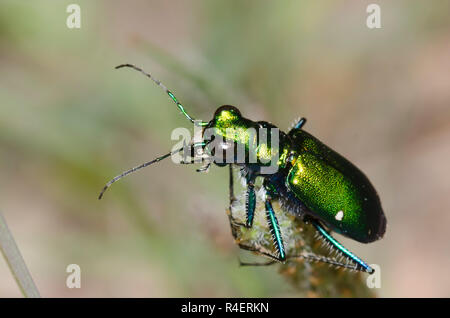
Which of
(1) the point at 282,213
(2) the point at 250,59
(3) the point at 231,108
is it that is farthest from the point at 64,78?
(1) the point at 282,213

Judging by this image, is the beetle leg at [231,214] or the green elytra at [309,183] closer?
the beetle leg at [231,214]

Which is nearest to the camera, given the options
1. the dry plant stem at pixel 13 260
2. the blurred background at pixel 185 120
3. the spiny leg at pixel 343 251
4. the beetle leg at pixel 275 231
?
the dry plant stem at pixel 13 260

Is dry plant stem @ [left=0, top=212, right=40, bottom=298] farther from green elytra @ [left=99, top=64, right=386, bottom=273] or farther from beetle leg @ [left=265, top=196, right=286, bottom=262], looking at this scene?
beetle leg @ [left=265, top=196, right=286, bottom=262]

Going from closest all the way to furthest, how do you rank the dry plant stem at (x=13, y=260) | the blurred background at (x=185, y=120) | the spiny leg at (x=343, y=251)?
the dry plant stem at (x=13, y=260) → the spiny leg at (x=343, y=251) → the blurred background at (x=185, y=120)

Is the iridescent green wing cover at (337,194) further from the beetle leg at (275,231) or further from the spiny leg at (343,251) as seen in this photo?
the beetle leg at (275,231)

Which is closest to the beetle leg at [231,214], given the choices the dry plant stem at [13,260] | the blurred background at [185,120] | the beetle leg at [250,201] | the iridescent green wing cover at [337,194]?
the beetle leg at [250,201]

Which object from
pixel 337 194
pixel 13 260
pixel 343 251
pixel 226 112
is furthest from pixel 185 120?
pixel 13 260
